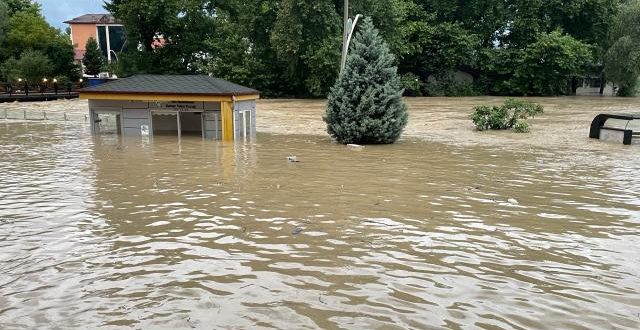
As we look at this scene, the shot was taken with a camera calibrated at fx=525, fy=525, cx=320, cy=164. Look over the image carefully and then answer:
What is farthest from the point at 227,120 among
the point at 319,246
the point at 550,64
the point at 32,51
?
the point at 32,51

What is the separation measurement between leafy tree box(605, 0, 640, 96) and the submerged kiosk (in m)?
37.1

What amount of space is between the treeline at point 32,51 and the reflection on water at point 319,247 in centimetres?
5055

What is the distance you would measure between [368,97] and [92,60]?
6880cm

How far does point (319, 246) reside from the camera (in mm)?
8273

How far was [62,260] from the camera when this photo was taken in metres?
7.61

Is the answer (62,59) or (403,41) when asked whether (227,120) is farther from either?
(62,59)

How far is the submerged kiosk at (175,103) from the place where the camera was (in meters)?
25.2

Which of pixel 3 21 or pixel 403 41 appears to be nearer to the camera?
pixel 403 41

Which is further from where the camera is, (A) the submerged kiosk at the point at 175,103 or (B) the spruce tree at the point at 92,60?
(B) the spruce tree at the point at 92,60

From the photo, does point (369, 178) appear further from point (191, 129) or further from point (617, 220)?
point (191, 129)

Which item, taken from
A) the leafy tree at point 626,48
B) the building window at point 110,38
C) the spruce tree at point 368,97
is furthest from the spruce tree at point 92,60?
the leafy tree at point 626,48

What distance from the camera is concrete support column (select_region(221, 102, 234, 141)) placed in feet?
82.5

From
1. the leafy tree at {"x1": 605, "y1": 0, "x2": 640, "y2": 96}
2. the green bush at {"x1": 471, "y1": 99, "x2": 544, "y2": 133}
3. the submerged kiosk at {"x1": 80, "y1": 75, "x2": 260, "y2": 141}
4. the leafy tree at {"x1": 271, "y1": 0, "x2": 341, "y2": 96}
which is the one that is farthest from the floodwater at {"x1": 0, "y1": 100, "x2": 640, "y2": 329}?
the leafy tree at {"x1": 605, "y1": 0, "x2": 640, "y2": 96}

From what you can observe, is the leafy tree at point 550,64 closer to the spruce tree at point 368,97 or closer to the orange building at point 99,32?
the spruce tree at point 368,97
